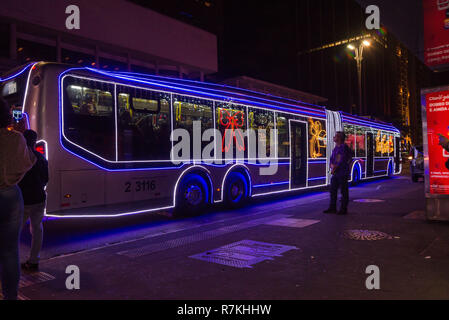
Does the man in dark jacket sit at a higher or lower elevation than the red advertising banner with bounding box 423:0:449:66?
lower

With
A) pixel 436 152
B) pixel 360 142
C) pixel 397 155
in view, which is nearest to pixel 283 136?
pixel 436 152

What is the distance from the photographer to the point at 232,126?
999 cm

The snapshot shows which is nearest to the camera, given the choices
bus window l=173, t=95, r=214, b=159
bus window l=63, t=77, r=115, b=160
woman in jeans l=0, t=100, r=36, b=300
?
woman in jeans l=0, t=100, r=36, b=300

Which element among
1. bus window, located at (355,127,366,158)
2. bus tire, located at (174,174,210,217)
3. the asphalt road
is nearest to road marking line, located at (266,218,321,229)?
the asphalt road

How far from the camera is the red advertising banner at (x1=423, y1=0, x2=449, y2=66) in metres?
6.82

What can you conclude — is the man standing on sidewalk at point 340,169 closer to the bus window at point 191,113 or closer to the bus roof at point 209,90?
the bus roof at point 209,90

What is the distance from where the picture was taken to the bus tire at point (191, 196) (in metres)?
8.51

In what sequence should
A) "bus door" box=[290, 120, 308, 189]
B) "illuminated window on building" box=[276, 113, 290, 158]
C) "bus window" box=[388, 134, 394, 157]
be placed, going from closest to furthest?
"illuminated window on building" box=[276, 113, 290, 158], "bus door" box=[290, 120, 308, 189], "bus window" box=[388, 134, 394, 157]

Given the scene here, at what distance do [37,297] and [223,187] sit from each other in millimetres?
6135

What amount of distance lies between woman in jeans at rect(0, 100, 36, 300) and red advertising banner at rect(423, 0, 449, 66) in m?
7.29

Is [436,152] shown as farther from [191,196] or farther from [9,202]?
[9,202]

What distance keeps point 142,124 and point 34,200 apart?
3329 mm

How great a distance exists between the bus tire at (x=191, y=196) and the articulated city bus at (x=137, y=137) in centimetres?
3

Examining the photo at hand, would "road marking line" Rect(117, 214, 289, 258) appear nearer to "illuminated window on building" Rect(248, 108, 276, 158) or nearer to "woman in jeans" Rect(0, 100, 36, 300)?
"woman in jeans" Rect(0, 100, 36, 300)
